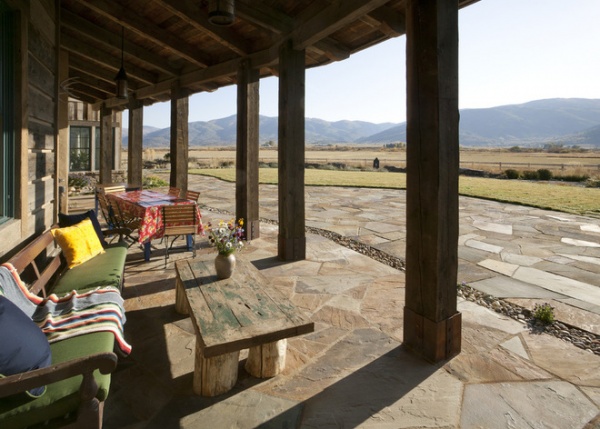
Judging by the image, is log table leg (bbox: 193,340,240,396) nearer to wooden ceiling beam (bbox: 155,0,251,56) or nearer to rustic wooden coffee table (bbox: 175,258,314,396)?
rustic wooden coffee table (bbox: 175,258,314,396)

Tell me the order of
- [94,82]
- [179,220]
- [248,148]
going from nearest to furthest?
1. [179,220]
2. [248,148]
3. [94,82]

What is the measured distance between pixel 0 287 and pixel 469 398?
9.99ft

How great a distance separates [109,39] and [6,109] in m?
4.88

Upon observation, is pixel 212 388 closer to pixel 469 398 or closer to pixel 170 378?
pixel 170 378

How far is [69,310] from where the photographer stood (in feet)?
8.74

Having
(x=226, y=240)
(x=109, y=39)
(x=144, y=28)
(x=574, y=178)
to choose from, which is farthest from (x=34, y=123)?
(x=574, y=178)

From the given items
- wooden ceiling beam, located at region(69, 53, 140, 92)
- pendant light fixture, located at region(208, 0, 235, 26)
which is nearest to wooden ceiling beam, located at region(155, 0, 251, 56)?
pendant light fixture, located at region(208, 0, 235, 26)

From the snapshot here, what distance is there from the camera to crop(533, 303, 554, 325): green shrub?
3643 mm

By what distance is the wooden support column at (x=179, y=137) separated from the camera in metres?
8.34

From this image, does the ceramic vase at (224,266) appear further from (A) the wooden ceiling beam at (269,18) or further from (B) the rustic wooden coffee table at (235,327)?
(A) the wooden ceiling beam at (269,18)

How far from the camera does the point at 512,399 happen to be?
248 cm

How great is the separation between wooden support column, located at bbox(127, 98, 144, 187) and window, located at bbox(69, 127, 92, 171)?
19.7ft

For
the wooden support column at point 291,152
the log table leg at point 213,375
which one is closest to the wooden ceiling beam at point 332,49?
the wooden support column at point 291,152

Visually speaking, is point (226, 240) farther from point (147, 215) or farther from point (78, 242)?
point (147, 215)
